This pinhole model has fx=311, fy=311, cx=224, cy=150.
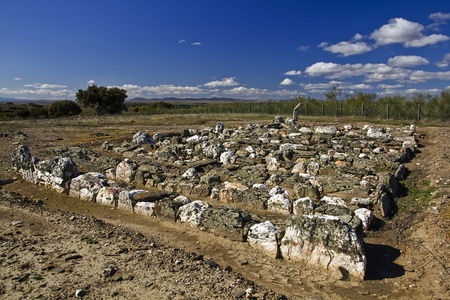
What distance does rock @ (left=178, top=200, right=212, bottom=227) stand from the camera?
17.8 feet

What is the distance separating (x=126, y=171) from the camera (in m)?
8.66

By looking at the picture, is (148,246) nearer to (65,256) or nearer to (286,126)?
(65,256)

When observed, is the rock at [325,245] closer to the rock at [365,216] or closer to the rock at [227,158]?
the rock at [365,216]

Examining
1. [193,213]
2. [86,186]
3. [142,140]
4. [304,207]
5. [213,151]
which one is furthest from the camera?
[142,140]

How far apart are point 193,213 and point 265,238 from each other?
1512 mm

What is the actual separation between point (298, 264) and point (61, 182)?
6009mm

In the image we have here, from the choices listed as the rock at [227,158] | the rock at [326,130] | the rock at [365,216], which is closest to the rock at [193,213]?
the rock at [365,216]

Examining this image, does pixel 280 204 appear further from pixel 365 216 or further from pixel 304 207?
pixel 365 216

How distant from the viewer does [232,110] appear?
38.1 metres

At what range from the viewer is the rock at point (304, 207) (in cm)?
580

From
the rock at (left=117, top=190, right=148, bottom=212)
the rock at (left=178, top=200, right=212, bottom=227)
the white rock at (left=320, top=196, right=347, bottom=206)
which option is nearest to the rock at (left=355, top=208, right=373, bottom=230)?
the white rock at (left=320, top=196, right=347, bottom=206)

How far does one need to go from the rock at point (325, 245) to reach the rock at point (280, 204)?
5.24ft

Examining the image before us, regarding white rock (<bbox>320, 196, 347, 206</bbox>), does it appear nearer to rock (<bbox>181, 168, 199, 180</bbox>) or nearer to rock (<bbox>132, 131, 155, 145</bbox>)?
rock (<bbox>181, 168, 199, 180</bbox>)

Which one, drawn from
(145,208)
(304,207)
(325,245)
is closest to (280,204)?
(304,207)
